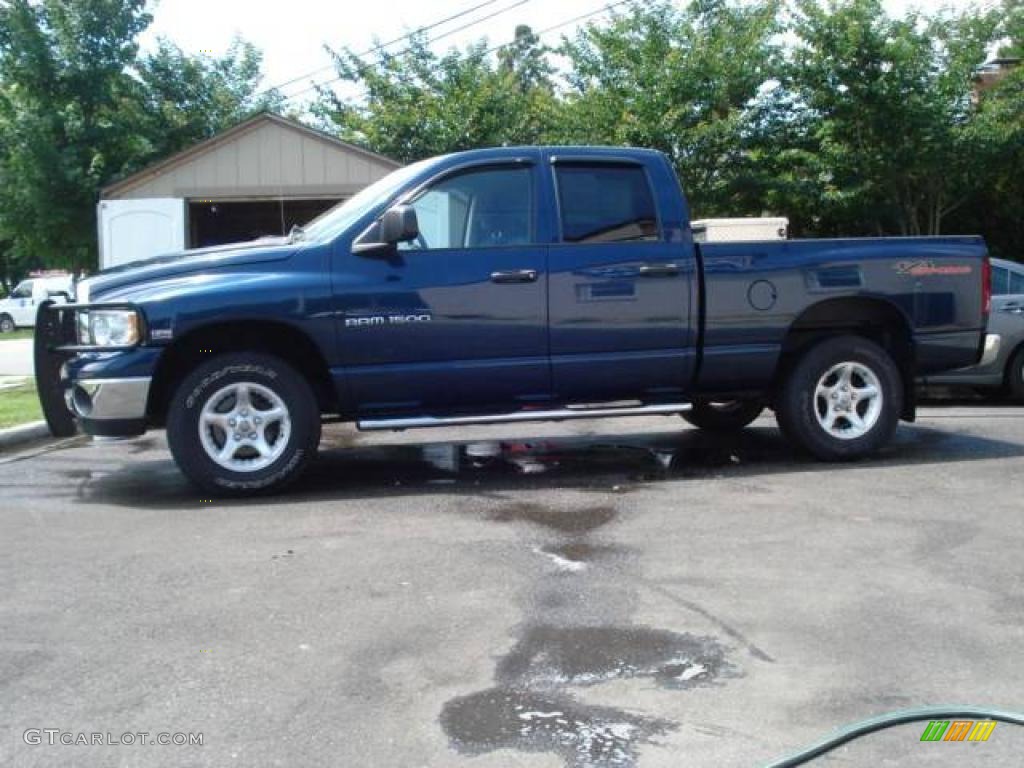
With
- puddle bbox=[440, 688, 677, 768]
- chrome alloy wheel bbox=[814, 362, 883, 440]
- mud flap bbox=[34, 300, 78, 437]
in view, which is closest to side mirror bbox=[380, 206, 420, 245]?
mud flap bbox=[34, 300, 78, 437]

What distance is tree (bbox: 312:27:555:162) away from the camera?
2127 centimetres

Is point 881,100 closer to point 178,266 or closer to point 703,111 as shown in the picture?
point 703,111

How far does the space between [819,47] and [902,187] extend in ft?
8.97

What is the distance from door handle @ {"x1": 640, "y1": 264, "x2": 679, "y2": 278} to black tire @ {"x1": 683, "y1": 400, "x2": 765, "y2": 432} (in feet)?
6.33

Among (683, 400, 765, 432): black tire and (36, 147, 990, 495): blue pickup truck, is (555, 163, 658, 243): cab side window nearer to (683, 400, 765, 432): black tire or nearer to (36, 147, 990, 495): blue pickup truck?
(36, 147, 990, 495): blue pickup truck

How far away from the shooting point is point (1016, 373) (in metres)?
10.7

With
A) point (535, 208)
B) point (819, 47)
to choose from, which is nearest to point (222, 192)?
point (819, 47)

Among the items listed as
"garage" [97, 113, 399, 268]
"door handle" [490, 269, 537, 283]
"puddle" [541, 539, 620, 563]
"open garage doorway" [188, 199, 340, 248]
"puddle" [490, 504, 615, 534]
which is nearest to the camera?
"puddle" [541, 539, 620, 563]

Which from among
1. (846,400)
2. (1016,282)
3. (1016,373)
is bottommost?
(1016,373)

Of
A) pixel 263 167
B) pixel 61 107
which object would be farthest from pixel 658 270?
pixel 61 107

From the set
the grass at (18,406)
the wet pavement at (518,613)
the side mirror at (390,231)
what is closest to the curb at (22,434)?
the grass at (18,406)

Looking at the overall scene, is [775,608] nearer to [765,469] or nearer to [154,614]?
[154,614]

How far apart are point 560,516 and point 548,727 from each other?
2730 mm

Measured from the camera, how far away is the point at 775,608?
4535 millimetres
